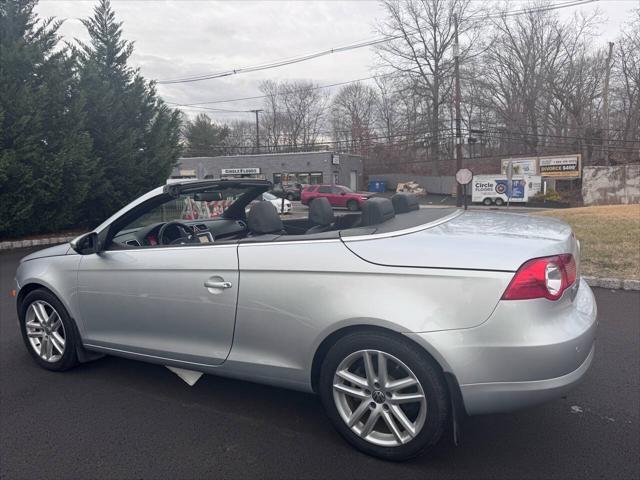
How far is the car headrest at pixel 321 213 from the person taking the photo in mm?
3590

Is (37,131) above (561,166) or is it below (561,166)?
above

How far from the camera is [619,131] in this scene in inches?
1528

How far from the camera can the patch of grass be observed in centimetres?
692

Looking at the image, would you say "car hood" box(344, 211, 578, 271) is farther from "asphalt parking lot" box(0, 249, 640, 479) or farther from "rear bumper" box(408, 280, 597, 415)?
"asphalt parking lot" box(0, 249, 640, 479)

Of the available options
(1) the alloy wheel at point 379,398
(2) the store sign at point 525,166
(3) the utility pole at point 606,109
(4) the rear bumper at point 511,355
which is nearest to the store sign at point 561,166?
→ (2) the store sign at point 525,166

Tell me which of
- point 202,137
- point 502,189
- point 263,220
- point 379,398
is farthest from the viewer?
point 202,137

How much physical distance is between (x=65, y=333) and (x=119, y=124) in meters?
13.9

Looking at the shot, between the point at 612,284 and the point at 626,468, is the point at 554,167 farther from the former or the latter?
the point at 626,468

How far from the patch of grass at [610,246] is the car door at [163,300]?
6035 millimetres

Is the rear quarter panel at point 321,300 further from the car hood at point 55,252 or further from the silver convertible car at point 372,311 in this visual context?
the car hood at point 55,252

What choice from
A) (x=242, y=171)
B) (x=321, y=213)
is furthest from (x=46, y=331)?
(x=242, y=171)

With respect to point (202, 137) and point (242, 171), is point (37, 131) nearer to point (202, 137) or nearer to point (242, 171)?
point (242, 171)

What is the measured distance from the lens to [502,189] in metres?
32.8

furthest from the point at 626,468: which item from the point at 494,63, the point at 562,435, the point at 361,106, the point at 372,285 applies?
the point at 361,106
